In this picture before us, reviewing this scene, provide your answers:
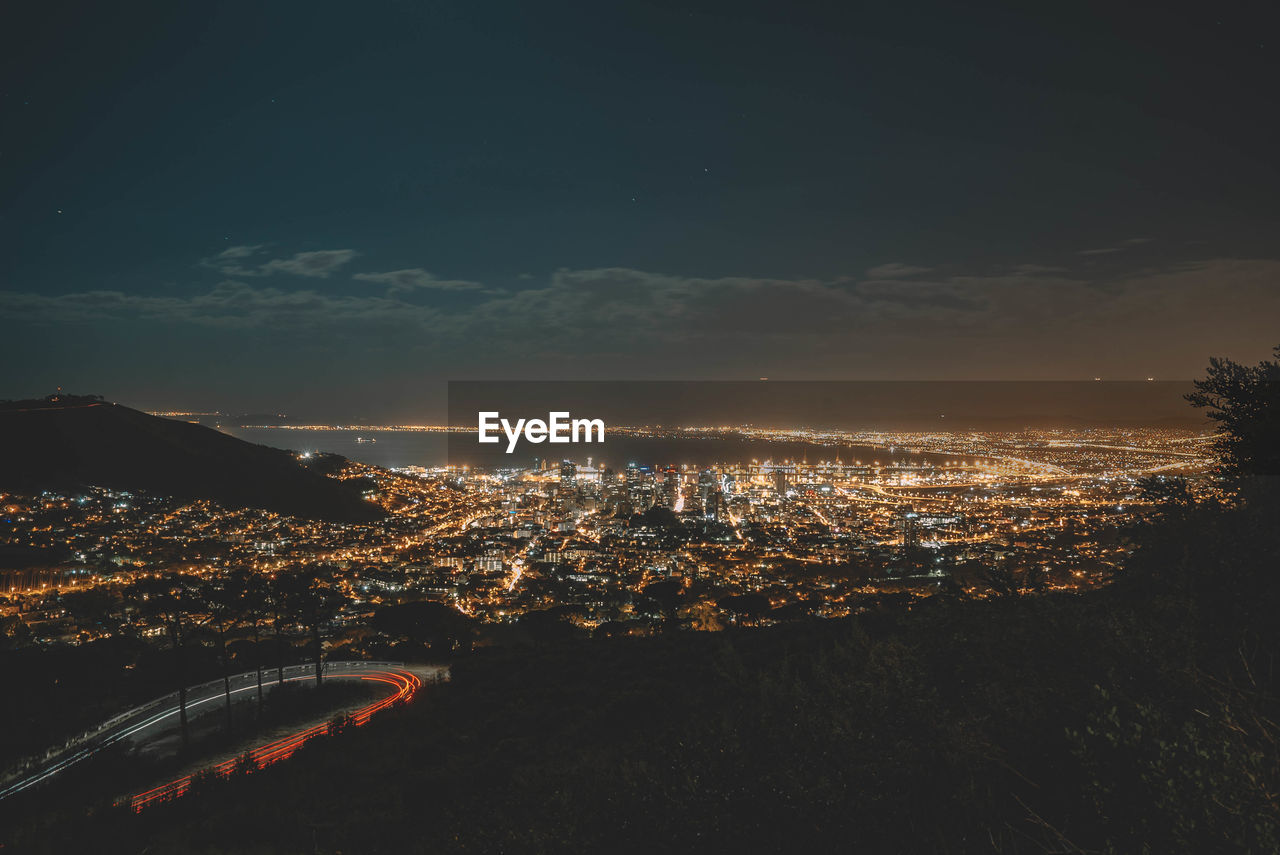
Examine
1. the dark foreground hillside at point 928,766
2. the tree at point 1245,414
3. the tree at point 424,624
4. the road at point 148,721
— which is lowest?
the tree at point 424,624

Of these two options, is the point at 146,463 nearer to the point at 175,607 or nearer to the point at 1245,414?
the point at 175,607

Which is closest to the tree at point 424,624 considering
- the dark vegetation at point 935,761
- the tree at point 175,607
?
Answer: the tree at point 175,607

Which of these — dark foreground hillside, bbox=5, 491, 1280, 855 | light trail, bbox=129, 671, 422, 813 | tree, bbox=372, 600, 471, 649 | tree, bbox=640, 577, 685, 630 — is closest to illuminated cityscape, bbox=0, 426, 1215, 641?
tree, bbox=640, 577, 685, 630

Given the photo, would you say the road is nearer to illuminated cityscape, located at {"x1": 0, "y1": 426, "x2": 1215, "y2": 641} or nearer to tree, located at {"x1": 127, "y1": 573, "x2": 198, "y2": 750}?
tree, located at {"x1": 127, "y1": 573, "x2": 198, "y2": 750}

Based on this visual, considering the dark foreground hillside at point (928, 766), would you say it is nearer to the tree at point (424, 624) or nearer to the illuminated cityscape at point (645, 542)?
the illuminated cityscape at point (645, 542)

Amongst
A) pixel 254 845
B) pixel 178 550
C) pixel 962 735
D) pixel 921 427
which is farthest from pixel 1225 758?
pixel 921 427

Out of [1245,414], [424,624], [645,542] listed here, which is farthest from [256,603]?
[645,542]
